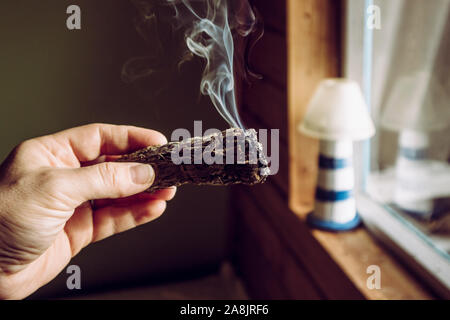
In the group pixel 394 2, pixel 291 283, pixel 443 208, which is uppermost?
pixel 394 2

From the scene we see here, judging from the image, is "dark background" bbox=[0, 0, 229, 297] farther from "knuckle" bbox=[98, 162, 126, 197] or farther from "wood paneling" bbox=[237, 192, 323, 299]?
"knuckle" bbox=[98, 162, 126, 197]

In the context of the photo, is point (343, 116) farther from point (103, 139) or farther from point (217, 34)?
point (103, 139)

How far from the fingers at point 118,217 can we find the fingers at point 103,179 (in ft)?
0.92

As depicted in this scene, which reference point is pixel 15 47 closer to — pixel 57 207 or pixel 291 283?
pixel 57 207

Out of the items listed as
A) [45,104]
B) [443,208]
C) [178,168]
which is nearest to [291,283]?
[443,208]

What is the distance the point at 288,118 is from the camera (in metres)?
1.53

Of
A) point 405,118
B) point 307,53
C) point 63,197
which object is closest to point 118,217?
point 63,197

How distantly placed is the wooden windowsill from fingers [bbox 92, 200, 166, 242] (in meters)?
0.58

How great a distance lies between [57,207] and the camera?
83 centimetres

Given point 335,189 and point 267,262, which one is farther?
point 267,262

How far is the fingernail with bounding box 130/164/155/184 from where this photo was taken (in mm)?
831

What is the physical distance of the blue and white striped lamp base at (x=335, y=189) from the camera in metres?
1.39

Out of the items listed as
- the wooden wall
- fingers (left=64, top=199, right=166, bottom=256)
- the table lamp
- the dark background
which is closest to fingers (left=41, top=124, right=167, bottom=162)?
fingers (left=64, top=199, right=166, bottom=256)

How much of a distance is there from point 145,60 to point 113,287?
1.26 m
